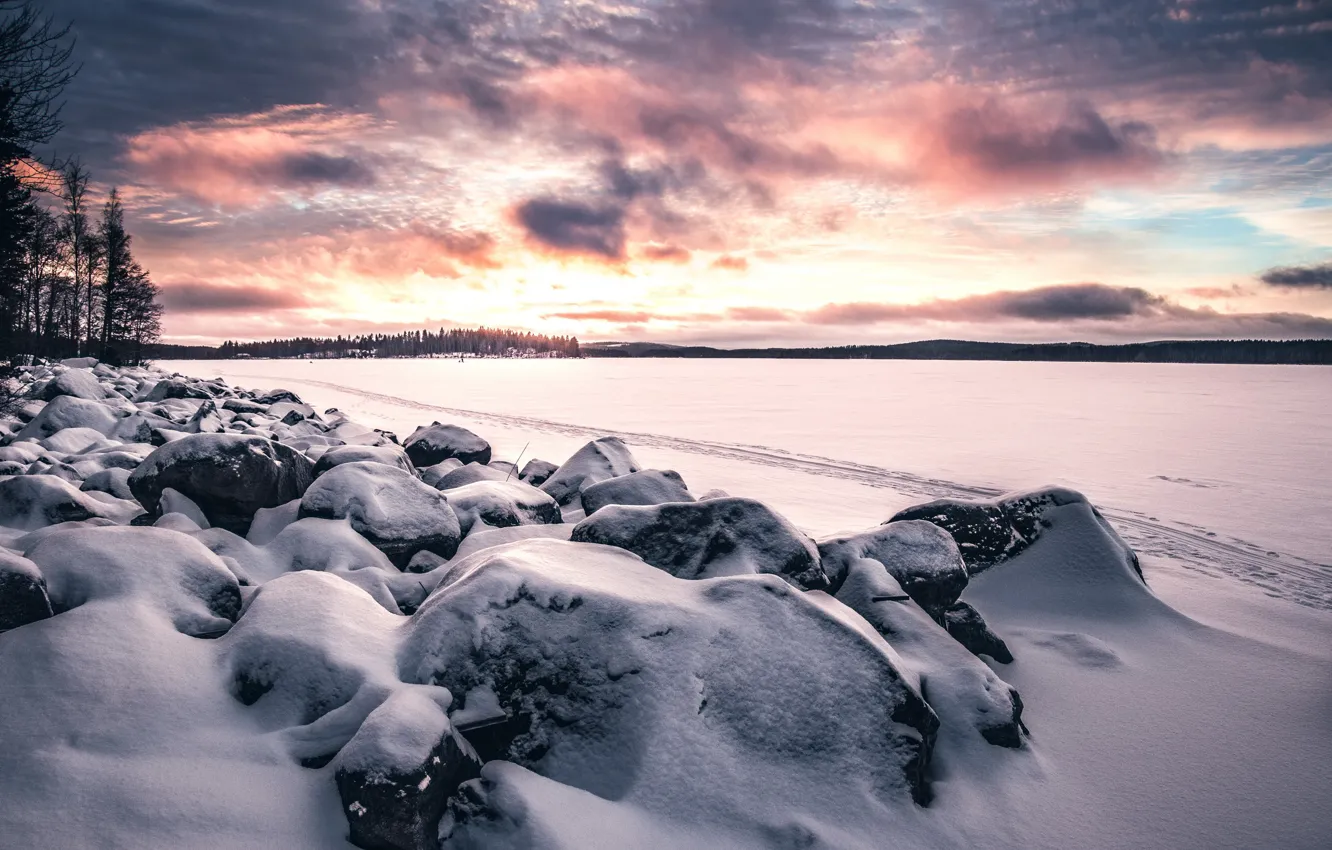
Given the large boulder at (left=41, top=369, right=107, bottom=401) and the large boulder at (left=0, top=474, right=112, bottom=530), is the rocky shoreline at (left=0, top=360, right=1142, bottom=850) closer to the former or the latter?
the large boulder at (left=0, top=474, right=112, bottom=530)

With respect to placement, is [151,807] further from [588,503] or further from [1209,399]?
[1209,399]

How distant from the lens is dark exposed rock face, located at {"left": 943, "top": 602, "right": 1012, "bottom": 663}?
491 centimetres

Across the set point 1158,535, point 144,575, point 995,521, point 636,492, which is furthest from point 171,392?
point 1158,535

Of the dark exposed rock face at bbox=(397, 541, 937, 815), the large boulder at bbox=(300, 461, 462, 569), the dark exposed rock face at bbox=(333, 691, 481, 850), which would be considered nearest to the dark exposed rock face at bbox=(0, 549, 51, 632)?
the dark exposed rock face at bbox=(397, 541, 937, 815)

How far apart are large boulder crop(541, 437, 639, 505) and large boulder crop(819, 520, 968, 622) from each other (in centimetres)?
416

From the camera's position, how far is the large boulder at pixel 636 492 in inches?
275

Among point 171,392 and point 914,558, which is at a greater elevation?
point 914,558

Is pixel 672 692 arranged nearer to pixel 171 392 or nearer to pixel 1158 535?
pixel 1158 535

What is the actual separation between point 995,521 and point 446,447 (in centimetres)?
928

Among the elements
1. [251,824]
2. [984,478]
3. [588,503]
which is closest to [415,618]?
[251,824]

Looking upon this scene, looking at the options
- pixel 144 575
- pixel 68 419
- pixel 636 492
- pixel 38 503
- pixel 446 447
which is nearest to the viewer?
pixel 144 575

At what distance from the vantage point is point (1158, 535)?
9.19 meters

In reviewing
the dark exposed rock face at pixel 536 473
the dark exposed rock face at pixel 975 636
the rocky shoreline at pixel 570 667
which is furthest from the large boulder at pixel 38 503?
the dark exposed rock face at pixel 975 636

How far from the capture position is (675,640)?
3492 millimetres
